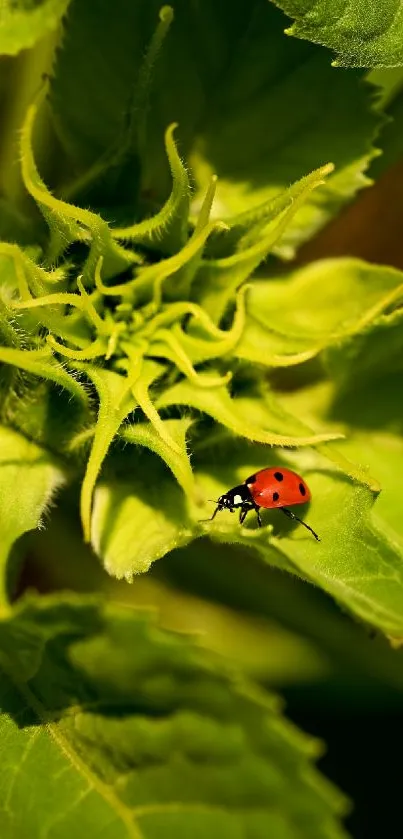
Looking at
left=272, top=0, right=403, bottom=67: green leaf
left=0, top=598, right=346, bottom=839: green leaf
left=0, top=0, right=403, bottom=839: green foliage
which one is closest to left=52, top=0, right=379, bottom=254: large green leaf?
left=0, top=0, right=403, bottom=839: green foliage

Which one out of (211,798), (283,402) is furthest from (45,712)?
(283,402)

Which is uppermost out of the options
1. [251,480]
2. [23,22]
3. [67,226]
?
[23,22]

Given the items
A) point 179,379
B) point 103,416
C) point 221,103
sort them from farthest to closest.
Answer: point 221,103
point 179,379
point 103,416

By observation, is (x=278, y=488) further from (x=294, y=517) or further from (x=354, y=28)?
(x=354, y=28)

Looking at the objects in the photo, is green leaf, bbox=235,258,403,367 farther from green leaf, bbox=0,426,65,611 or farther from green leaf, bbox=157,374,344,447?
green leaf, bbox=0,426,65,611

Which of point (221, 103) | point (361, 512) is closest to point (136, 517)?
point (361, 512)

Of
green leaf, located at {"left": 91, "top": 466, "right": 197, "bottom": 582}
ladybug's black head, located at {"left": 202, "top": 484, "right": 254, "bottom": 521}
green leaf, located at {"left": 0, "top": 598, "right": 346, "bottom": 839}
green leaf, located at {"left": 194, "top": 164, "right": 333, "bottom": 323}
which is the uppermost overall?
green leaf, located at {"left": 194, "top": 164, "right": 333, "bottom": 323}

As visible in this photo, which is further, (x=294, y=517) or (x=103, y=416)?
(x=294, y=517)
